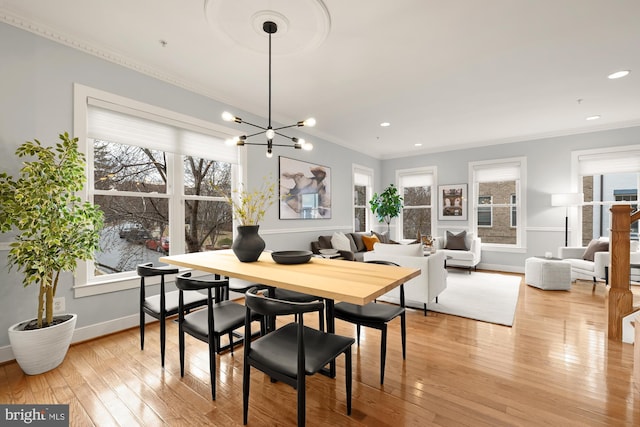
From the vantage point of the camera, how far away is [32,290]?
239 centimetres

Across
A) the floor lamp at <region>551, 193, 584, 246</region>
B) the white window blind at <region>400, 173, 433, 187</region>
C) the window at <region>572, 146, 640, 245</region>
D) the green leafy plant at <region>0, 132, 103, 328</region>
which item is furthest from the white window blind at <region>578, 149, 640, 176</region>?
the green leafy plant at <region>0, 132, 103, 328</region>

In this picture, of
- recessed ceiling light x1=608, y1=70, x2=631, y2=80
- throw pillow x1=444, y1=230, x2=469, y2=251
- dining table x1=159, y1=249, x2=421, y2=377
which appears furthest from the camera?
throw pillow x1=444, y1=230, x2=469, y2=251

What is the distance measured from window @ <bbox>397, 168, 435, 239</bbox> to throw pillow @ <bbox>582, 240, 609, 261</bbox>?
274 cm

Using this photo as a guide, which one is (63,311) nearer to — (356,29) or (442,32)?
(356,29)

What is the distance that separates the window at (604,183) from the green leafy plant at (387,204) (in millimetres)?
3339

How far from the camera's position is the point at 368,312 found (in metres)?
2.07

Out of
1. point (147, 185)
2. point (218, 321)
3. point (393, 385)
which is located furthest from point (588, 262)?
point (147, 185)

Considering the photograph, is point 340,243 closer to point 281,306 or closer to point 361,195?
point 361,195

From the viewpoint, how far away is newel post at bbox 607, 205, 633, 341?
8.68 ft

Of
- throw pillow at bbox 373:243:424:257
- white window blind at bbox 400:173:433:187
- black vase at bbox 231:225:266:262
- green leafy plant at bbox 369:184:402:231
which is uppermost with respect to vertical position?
white window blind at bbox 400:173:433:187

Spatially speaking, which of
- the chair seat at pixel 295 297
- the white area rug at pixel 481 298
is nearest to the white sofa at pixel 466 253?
the white area rug at pixel 481 298

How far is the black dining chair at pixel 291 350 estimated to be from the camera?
1.35 meters

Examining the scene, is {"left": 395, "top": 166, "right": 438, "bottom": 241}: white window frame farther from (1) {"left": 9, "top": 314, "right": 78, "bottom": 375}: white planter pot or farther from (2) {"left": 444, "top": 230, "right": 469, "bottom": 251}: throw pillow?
(1) {"left": 9, "top": 314, "right": 78, "bottom": 375}: white planter pot

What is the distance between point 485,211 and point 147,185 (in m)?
6.47
